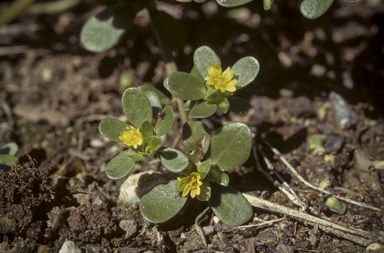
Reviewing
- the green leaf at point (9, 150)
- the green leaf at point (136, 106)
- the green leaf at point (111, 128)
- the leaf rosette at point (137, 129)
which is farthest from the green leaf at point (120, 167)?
the green leaf at point (9, 150)

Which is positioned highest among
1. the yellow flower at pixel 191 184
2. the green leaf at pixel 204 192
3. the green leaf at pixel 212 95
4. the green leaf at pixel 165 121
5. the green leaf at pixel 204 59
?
the green leaf at pixel 204 59

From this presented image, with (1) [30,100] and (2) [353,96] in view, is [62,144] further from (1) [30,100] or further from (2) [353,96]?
(2) [353,96]

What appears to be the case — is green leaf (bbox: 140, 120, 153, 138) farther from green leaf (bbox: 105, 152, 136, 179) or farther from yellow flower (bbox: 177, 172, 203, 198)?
yellow flower (bbox: 177, 172, 203, 198)

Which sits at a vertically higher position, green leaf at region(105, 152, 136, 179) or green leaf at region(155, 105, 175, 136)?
green leaf at region(155, 105, 175, 136)

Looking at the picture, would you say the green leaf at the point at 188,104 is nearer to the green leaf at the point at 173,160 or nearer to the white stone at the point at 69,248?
the green leaf at the point at 173,160

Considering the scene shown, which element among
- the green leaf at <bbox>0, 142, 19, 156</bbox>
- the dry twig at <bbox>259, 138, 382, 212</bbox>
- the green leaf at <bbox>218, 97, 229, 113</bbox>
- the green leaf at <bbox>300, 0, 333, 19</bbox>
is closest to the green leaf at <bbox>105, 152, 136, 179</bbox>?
the green leaf at <bbox>218, 97, 229, 113</bbox>

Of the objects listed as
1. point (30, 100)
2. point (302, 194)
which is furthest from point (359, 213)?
point (30, 100)
